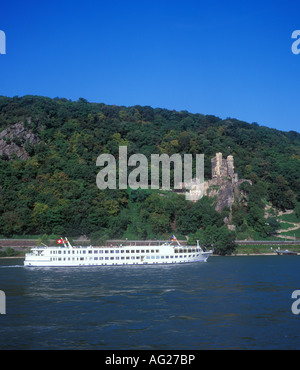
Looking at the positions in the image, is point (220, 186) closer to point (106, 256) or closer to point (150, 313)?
point (106, 256)

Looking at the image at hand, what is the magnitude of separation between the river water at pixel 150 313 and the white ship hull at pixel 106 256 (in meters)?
14.7

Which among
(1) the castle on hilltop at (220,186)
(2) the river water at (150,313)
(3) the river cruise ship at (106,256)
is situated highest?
(1) the castle on hilltop at (220,186)

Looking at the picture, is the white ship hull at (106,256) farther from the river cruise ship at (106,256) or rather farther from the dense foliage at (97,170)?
the dense foliage at (97,170)

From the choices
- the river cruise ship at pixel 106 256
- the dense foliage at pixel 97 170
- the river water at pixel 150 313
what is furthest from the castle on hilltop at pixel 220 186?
the river water at pixel 150 313

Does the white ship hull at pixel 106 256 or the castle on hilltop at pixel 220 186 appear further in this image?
the castle on hilltop at pixel 220 186

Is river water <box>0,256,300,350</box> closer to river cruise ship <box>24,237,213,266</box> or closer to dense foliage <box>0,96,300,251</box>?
river cruise ship <box>24,237,213,266</box>

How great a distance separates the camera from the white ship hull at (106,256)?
183ft

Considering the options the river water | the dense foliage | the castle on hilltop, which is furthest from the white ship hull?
the castle on hilltop

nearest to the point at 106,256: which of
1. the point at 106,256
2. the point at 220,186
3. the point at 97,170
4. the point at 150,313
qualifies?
the point at 106,256

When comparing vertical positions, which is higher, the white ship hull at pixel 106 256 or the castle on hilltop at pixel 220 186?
the castle on hilltop at pixel 220 186

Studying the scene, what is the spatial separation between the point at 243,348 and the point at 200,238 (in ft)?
202

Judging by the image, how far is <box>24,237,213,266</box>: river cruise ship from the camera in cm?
5575

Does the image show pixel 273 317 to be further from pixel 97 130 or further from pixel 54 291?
pixel 97 130
